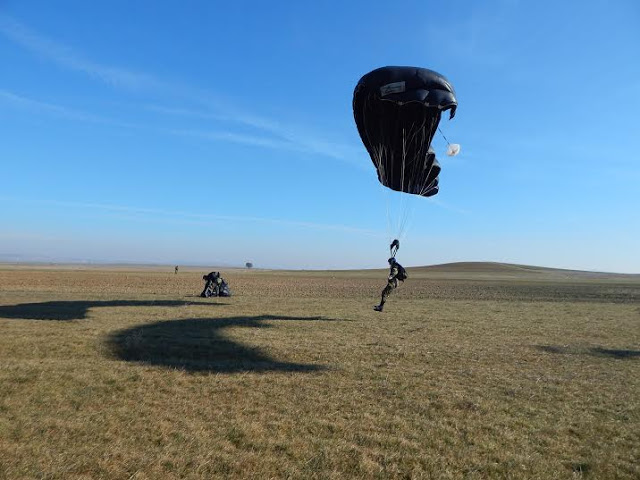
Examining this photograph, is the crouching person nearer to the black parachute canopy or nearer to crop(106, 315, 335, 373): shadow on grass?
crop(106, 315, 335, 373): shadow on grass

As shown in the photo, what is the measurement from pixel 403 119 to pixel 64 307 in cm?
1576

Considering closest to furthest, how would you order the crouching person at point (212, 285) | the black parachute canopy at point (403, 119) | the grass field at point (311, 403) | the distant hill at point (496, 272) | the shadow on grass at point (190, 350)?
the grass field at point (311, 403), the shadow on grass at point (190, 350), the black parachute canopy at point (403, 119), the crouching person at point (212, 285), the distant hill at point (496, 272)

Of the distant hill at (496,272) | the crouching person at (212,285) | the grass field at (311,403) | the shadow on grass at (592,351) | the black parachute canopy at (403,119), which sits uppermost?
the black parachute canopy at (403,119)

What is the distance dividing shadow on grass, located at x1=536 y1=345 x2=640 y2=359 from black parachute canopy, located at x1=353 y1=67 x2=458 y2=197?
6.60 metres

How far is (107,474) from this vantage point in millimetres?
5215

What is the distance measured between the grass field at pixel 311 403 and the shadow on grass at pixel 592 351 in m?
0.08

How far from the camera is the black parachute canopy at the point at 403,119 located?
42.8ft

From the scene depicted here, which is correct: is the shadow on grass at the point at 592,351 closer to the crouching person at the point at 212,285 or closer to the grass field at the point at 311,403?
the grass field at the point at 311,403

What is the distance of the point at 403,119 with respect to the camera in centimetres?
1480

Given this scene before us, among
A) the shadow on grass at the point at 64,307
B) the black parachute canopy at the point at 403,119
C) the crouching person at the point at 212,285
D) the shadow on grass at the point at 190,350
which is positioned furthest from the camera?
the crouching person at the point at 212,285

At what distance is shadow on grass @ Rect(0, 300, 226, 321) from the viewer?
1709 centimetres

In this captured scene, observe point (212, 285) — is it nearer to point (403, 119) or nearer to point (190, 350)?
point (190, 350)

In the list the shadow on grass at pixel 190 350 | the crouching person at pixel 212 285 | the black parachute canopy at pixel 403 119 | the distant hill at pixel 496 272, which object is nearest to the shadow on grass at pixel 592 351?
the black parachute canopy at pixel 403 119

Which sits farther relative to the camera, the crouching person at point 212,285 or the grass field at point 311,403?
the crouching person at point 212,285
